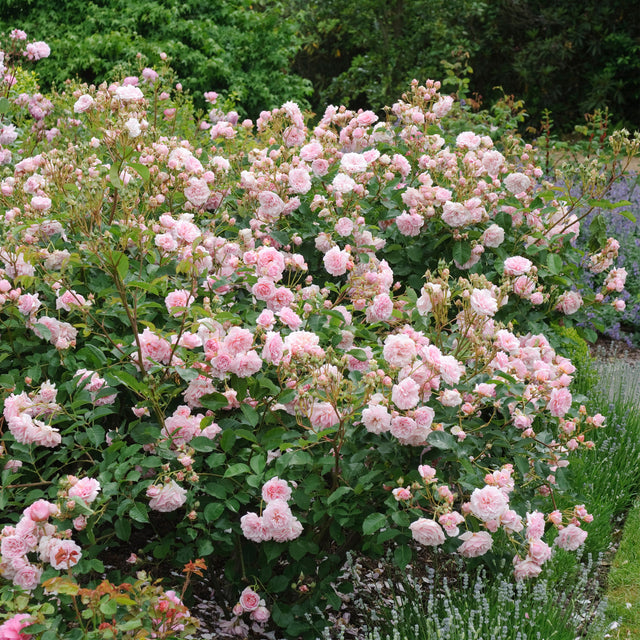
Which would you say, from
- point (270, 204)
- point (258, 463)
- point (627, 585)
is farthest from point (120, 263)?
point (627, 585)

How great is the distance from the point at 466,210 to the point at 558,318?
71 centimetres

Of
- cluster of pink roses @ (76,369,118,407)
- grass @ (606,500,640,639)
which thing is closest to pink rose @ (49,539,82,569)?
cluster of pink roses @ (76,369,118,407)

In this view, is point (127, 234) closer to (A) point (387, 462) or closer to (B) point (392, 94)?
(A) point (387, 462)

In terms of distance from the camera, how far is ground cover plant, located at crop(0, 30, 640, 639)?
206 cm

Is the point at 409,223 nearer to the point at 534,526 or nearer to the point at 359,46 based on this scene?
the point at 534,526

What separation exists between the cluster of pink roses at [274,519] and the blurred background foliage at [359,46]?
233 inches

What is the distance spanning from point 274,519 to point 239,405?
0.36 metres

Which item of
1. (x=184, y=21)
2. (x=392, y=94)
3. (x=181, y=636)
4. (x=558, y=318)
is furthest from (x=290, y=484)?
(x=392, y=94)

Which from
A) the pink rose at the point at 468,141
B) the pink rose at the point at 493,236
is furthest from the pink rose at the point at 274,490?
the pink rose at the point at 468,141

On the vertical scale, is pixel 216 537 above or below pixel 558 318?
below

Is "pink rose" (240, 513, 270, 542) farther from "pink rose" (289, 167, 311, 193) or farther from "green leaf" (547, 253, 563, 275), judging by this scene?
"green leaf" (547, 253, 563, 275)

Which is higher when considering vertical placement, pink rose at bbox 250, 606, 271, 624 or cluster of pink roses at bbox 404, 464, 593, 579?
cluster of pink roses at bbox 404, 464, 593, 579

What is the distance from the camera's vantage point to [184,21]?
8539 mm

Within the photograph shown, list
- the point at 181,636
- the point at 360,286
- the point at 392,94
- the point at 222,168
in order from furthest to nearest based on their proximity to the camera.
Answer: the point at 392,94 < the point at 222,168 < the point at 360,286 < the point at 181,636
